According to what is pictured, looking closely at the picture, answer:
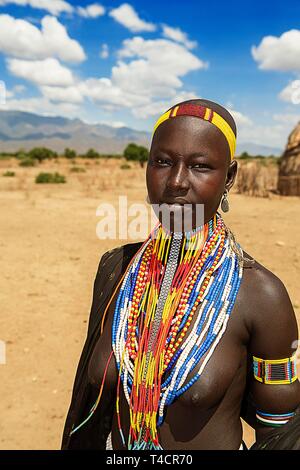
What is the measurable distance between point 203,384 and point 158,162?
2.44ft

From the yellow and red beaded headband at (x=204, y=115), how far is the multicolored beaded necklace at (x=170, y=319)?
31 cm

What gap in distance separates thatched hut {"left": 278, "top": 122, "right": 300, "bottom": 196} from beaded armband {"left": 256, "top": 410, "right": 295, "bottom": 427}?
1403cm

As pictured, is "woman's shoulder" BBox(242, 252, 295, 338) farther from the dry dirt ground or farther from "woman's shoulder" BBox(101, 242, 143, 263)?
the dry dirt ground

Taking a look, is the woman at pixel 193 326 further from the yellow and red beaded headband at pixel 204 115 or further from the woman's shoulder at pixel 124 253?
the woman's shoulder at pixel 124 253

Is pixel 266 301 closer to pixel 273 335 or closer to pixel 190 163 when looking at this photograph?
pixel 273 335

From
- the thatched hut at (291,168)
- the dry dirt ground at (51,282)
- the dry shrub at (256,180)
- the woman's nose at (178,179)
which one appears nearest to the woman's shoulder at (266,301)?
the woman's nose at (178,179)

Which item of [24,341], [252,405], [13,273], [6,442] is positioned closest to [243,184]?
[13,273]

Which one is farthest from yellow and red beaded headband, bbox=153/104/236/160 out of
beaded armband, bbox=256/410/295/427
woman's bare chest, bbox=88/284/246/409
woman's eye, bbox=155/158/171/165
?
beaded armband, bbox=256/410/295/427

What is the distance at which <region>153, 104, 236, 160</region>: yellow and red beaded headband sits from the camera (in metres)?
1.29

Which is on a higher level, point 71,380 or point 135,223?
point 135,223

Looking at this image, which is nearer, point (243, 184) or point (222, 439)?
point (222, 439)

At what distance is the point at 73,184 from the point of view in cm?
1841

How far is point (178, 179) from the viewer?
1258 millimetres
